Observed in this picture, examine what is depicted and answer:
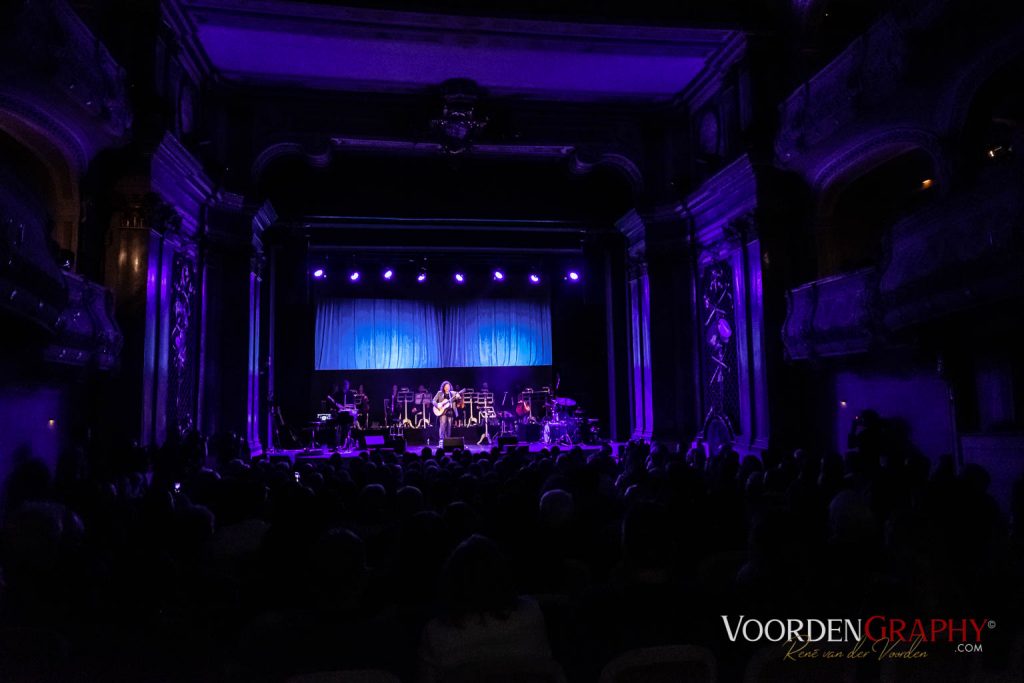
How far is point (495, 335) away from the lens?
70.1 ft

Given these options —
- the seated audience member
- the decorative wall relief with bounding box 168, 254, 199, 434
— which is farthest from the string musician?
the seated audience member

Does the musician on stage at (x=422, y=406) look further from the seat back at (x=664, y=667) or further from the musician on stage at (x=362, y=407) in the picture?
the seat back at (x=664, y=667)

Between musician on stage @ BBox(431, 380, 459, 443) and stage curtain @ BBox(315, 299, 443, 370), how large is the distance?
268 cm

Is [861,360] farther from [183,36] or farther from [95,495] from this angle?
[183,36]

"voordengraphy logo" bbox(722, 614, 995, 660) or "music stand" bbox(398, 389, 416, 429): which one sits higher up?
"music stand" bbox(398, 389, 416, 429)

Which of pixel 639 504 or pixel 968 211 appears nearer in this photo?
pixel 639 504

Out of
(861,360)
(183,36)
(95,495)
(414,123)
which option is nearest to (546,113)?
(414,123)

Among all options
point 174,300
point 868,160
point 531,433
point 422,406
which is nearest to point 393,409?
point 422,406

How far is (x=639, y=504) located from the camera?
2885mm

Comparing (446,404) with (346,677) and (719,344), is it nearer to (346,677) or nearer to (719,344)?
(719,344)

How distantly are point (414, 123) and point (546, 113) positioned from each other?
9.20ft

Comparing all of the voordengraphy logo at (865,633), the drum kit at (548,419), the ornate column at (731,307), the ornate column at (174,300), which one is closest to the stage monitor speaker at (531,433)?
the drum kit at (548,419)

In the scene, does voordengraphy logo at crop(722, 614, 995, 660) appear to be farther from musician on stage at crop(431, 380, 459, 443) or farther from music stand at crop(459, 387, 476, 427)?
music stand at crop(459, 387, 476, 427)

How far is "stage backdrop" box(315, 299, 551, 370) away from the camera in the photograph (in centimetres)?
2062
